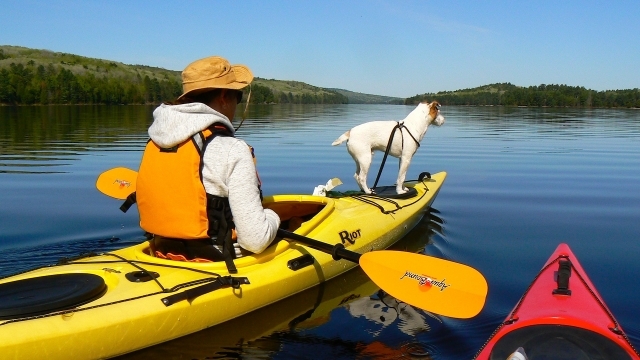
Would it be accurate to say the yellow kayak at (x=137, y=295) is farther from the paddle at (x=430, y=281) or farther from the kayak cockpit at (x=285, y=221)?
the paddle at (x=430, y=281)

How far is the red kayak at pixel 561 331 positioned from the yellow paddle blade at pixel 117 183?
4.40 m

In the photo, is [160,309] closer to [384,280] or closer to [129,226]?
[384,280]

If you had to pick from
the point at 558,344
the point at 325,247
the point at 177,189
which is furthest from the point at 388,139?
the point at 558,344

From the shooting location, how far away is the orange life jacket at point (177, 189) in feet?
13.9

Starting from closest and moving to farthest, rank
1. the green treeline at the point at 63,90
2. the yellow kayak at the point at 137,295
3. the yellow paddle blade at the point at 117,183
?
the yellow kayak at the point at 137,295 → the yellow paddle blade at the point at 117,183 → the green treeline at the point at 63,90

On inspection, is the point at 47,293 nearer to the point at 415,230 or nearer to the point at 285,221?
the point at 285,221

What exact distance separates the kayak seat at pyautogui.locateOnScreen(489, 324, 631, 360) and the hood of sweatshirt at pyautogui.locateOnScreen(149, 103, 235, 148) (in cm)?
257

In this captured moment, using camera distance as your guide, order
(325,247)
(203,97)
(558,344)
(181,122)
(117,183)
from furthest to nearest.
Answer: (117,183) → (325,247) → (203,97) → (181,122) → (558,344)

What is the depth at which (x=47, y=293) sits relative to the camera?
3727 mm

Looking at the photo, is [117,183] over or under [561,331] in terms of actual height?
over

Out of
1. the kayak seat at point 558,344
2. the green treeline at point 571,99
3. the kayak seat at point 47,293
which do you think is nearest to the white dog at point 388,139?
the kayak seat at point 47,293

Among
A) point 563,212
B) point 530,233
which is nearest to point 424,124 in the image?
point 530,233

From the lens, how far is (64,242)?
23.2 feet

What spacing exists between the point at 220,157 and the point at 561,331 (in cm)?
261
